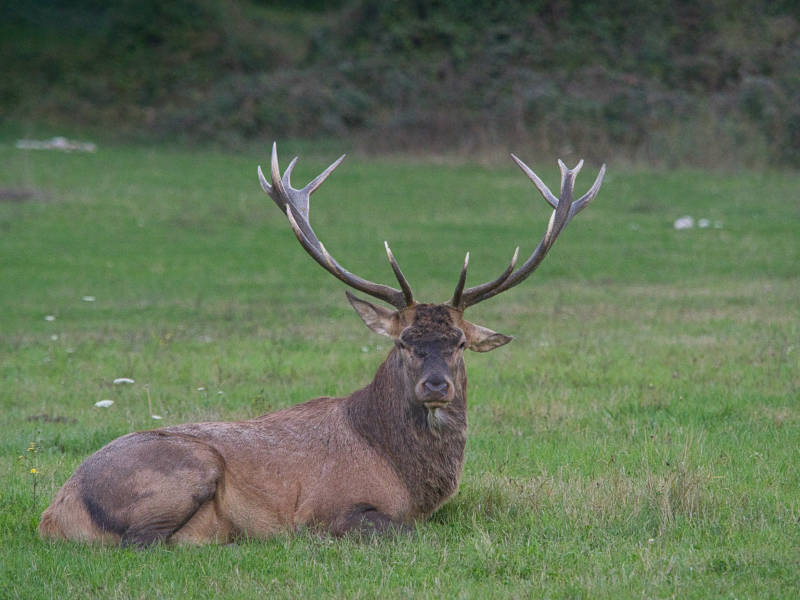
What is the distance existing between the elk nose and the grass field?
33.0 inches

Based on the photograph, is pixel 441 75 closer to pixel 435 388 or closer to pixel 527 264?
pixel 527 264

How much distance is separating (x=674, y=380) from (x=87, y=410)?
5222 millimetres

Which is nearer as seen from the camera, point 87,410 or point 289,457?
point 289,457

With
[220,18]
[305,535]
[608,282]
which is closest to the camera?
[305,535]

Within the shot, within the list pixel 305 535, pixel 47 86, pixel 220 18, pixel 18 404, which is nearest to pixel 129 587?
pixel 305 535

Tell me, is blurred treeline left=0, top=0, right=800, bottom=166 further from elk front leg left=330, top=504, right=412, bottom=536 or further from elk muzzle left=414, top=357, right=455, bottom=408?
elk front leg left=330, top=504, right=412, bottom=536

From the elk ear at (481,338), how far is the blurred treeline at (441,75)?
71.3 feet

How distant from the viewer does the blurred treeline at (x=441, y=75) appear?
97.2 ft

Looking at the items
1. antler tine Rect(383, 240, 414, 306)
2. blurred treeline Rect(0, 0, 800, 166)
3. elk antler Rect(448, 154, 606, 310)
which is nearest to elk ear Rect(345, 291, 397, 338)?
antler tine Rect(383, 240, 414, 306)

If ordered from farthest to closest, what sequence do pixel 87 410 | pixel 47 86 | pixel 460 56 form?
1. pixel 47 86
2. pixel 460 56
3. pixel 87 410

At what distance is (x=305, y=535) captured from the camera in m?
6.86

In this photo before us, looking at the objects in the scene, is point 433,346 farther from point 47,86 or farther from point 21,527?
point 47,86

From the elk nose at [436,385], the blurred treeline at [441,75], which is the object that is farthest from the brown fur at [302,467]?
the blurred treeline at [441,75]

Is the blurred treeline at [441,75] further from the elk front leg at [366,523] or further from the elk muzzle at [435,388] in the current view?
the elk front leg at [366,523]
